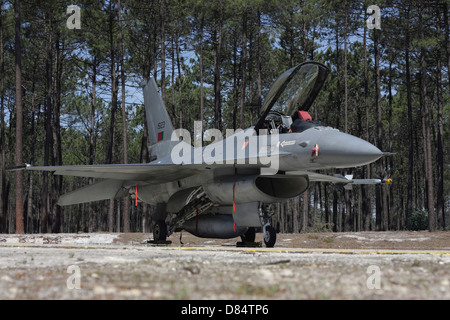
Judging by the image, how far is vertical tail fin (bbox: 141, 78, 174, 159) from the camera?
1583 centimetres

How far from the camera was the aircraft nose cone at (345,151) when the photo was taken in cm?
956

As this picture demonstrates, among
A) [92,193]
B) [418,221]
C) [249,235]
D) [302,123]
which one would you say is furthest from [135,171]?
[418,221]

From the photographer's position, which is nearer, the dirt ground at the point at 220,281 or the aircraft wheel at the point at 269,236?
the dirt ground at the point at 220,281

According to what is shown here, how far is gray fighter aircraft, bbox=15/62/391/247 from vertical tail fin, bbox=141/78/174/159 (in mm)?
1338

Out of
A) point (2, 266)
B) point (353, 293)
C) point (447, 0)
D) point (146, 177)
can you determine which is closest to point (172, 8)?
point (447, 0)

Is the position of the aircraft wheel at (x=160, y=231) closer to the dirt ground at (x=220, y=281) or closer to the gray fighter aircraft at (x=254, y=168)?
the gray fighter aircraft at (x=254, y=168)

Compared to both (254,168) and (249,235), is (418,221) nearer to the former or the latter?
(249,235)

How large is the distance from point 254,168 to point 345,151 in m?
2.66

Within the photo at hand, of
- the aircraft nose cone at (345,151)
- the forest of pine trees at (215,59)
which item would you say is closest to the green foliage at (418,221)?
the forest of pine trees at (215,59)

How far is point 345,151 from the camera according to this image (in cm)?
962

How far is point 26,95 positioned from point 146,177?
1093 inches

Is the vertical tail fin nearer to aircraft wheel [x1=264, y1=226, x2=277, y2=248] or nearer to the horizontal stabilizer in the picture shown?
the horizontal stabilizer

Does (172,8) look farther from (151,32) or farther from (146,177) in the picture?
(146,177)
